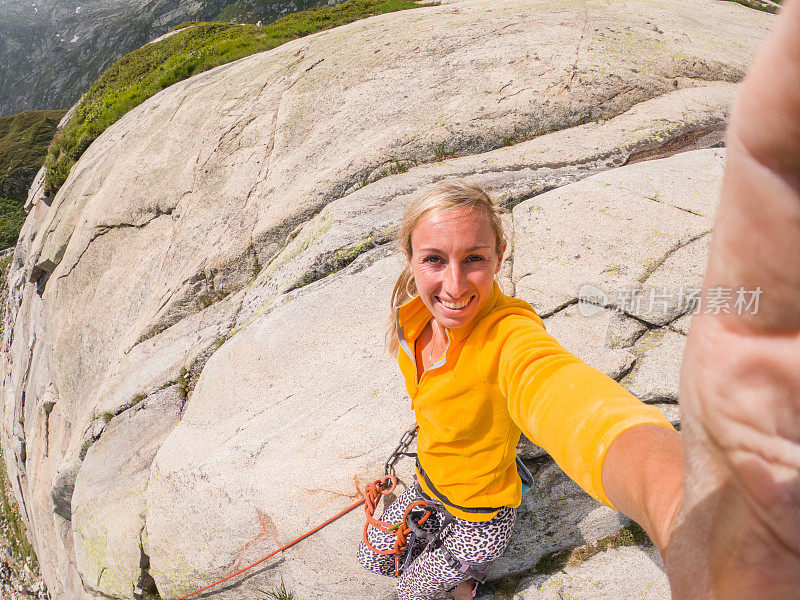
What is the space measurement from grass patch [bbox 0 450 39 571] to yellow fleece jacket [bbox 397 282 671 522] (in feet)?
61.9

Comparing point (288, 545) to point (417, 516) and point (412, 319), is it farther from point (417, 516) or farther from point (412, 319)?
point (412, 319)

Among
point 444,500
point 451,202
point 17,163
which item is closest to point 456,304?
point 451,202

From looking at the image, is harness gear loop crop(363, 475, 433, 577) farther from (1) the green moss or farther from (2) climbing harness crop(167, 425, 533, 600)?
(1) the green moss

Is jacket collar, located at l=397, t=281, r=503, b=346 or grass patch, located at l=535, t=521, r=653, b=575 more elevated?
jacket collar, located at l=397, t=281, r=503, b=346

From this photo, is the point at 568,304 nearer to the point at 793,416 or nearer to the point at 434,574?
the point at 434,574

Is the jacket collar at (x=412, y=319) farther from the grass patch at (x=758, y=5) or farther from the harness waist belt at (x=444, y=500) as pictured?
the grass patch at (x=758, y=5)

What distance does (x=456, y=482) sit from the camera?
3.38m

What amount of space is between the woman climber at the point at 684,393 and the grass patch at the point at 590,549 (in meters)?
1.82

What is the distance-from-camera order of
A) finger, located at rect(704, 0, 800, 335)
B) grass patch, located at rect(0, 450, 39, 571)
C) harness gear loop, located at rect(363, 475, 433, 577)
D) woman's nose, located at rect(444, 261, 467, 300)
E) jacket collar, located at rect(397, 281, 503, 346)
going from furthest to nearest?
1. grass patch, located at rect(0, 450, 39, 571)
2. harness gear loop, located at rect(363, 475, 433, 577)
3. jacket collar, located at rect(397, 281, 503, 346)
4. woman's nose, located at rect(444, 261, 467, 300)
5. finger, located at rect(704, 0, 800, 335)

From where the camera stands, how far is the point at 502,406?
2910 millimetres

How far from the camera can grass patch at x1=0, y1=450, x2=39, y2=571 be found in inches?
636

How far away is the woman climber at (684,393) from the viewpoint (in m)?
0.85

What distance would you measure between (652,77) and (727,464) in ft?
29.3

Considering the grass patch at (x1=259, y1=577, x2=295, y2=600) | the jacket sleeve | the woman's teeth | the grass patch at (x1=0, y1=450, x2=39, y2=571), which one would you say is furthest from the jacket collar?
the grass patch at (x1=0, y1=450, x2=39, y2=571)
